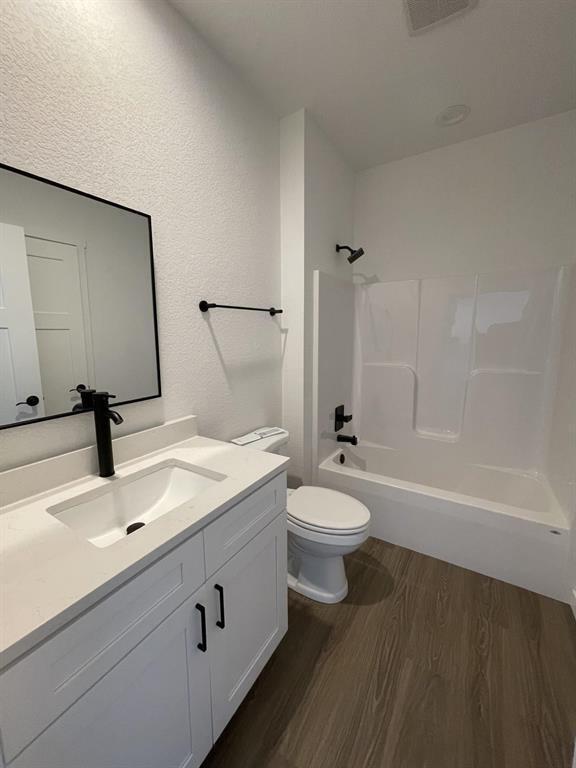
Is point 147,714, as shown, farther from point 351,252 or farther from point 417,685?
point 351,252

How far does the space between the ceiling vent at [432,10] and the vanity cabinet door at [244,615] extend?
200cm

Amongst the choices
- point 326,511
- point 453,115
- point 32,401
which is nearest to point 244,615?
point 326,511

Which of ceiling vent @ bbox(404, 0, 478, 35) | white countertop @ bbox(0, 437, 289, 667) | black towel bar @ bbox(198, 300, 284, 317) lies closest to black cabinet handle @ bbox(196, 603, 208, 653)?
white countertop @ bbox(0, 437, 289, 667)

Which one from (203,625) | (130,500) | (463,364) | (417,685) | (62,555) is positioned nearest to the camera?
(62,555)

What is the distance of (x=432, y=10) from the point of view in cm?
126

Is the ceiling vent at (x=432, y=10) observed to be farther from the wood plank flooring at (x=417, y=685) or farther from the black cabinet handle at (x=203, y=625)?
the wood plank flooring at (x=417, y=685)

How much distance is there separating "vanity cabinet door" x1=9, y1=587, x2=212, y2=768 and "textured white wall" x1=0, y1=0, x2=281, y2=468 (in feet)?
2.06

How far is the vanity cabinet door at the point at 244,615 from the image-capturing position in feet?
3.04

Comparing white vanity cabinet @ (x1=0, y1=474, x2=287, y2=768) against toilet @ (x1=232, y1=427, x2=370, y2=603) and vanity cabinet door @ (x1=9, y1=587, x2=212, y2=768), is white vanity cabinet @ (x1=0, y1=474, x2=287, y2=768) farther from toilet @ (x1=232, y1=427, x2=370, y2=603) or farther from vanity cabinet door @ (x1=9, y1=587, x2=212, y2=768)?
toilet @ (x1=232, y1=427, x2=370, y2=603)

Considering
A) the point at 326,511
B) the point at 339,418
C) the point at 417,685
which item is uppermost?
the point at 339,418

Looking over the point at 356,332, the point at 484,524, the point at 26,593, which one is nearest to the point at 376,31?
the point at 356,332

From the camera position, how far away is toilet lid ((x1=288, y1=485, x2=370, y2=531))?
4.83ft

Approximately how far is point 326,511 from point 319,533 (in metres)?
0.13

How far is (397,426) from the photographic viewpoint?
8.45 feet
